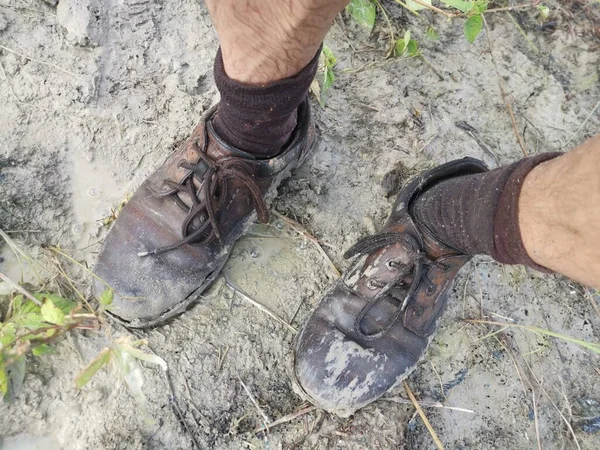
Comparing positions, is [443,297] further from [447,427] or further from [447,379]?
[447,427]

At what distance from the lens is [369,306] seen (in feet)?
4.96

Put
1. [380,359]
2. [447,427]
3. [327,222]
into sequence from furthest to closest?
[327,222] < [447,427] < [380,359]

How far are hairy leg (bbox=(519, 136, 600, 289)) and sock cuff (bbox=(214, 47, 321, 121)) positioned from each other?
0.58 meters

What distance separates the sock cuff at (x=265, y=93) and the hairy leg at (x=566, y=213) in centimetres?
58

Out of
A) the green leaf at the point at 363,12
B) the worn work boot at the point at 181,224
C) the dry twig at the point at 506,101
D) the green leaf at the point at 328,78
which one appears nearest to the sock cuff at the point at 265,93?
the worn work boot at the point at 181,224

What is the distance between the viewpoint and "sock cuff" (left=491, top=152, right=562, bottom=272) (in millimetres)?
1146

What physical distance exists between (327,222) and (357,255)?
0.56 feet

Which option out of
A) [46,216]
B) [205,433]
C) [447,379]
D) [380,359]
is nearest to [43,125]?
[46,216]

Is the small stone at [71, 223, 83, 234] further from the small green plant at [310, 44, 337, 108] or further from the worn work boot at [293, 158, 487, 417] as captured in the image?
the small green plant at [310, 44, 337, 108]

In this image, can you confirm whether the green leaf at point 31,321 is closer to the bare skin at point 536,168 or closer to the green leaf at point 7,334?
the green leaf at point 7,334

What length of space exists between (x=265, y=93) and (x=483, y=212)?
612mm

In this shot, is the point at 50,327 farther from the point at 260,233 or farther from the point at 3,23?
the point at 3,23

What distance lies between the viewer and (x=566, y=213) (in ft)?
3.39

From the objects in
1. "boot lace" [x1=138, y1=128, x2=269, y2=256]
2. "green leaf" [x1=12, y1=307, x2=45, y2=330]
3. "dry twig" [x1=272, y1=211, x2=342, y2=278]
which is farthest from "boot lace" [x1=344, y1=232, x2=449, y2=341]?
"green leaf" [x1=12, y1=307, x2=45, y2=330]
